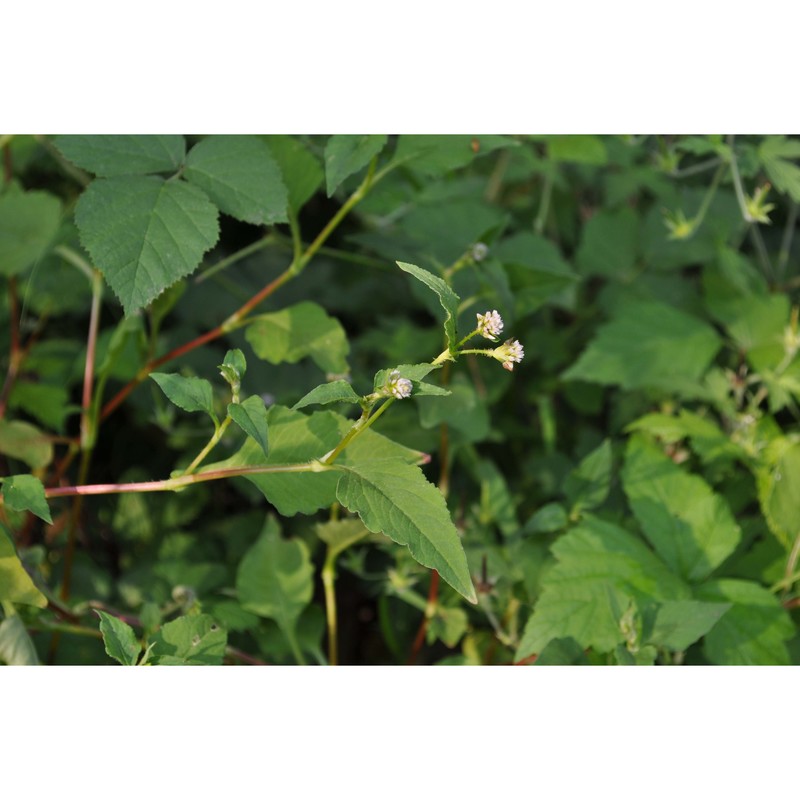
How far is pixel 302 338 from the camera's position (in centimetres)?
119

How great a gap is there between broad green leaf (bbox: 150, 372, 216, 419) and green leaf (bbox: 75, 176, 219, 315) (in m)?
0.10

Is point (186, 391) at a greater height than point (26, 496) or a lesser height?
greater

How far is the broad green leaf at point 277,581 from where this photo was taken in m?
1.25

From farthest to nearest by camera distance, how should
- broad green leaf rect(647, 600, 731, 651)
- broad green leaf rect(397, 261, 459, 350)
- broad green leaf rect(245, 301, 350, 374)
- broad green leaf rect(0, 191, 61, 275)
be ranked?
1. broad green leaf rect(0, 191, 61, 275)
2. broad green leaf rect(245, 301, 350, 374)
3. broad green leaf rect(647, 600, 731, 651)
4. broad green leaf rect(397, 261, 459, 350)

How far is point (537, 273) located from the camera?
1.40 metres

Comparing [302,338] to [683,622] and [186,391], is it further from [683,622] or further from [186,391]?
[683,622]

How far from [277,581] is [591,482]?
1.59ft

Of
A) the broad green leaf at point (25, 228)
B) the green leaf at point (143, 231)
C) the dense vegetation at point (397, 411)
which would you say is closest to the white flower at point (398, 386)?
the dense vegetation at point (397, 411)

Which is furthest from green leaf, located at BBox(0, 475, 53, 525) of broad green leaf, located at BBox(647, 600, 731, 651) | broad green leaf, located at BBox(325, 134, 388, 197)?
broad green leaf, located at BBox(647, 600, 731, 651)

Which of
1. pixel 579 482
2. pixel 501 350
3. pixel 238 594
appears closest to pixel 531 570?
pixel 579 482

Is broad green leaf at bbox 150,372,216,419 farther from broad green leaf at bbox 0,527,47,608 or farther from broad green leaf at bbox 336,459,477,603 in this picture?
broad green leaf at bbox 0,527,47,608

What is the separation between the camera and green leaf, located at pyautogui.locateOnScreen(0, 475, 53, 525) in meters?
0.92

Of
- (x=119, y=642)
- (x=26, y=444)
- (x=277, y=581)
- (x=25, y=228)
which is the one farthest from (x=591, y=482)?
(x=25, y=228)

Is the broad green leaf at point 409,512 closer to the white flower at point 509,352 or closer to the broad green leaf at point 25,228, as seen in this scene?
the white flower at point 509,352
